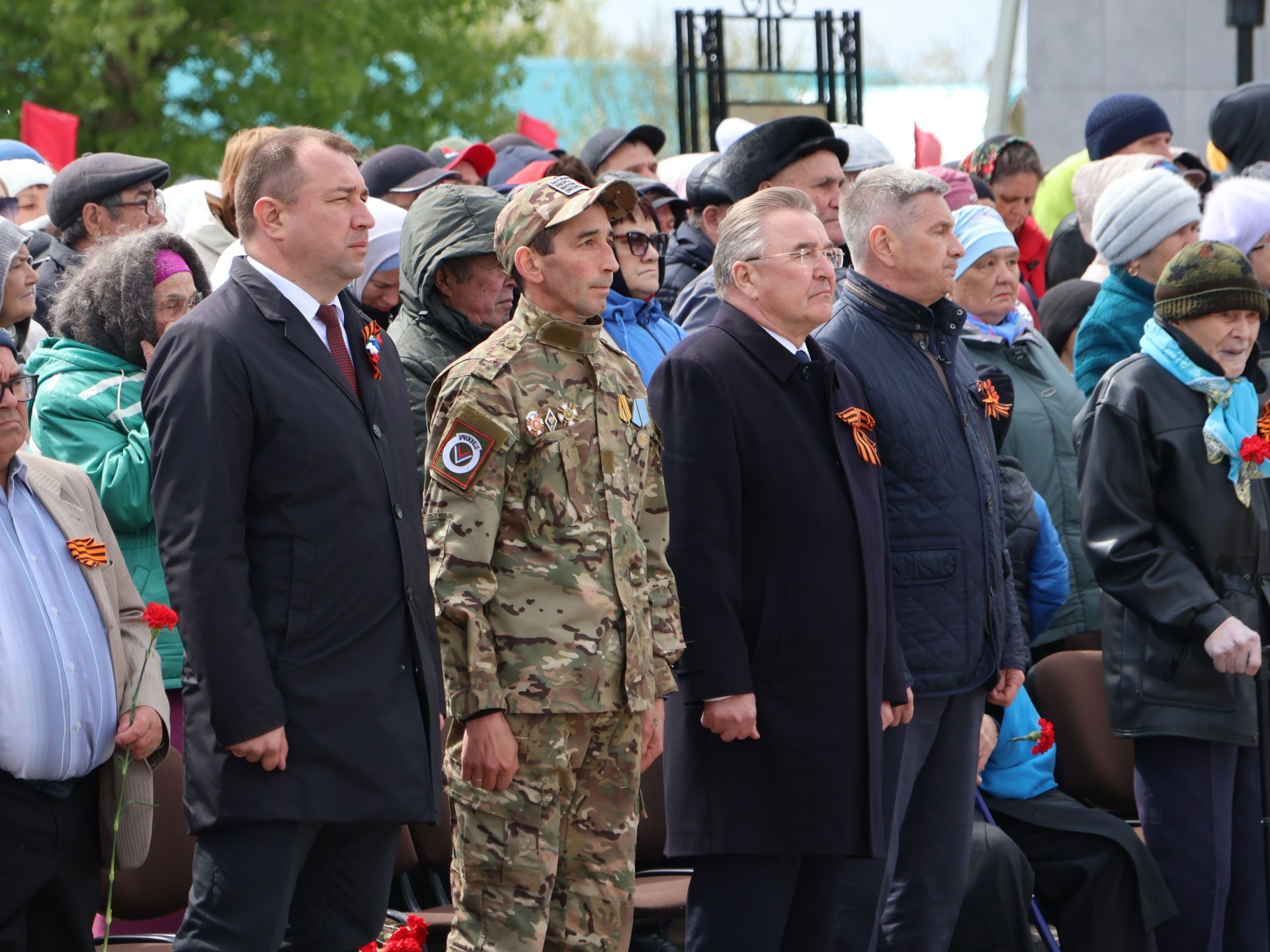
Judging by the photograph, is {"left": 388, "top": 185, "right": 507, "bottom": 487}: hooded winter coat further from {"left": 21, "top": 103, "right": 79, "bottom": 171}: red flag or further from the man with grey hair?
{"left": 21, "top": 103, "right": 79, "bottom": 171}: red flag

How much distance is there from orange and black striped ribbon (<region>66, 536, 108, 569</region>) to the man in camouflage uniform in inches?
29.7

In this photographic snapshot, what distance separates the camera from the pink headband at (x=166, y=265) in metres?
4.49

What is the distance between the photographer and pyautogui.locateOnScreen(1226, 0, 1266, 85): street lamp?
11.6 meters

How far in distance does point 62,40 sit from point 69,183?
1301 cm

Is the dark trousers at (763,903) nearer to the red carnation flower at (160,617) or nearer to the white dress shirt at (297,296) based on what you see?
the red carnation flower at (160,617)

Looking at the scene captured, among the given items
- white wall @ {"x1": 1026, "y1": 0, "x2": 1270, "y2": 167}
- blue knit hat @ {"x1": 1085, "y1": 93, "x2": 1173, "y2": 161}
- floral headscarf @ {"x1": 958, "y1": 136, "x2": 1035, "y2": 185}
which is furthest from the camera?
white wall @ {"x1": 1026, "y1": 0, "x2": 1270, "y2": 167}

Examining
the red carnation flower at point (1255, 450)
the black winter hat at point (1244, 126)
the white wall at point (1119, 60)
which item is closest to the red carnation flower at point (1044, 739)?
the red carnation flower at point (1255, 450)

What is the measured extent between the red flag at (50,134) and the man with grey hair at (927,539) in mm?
6292

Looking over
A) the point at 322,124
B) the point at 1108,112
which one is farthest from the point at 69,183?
the point at 322,124

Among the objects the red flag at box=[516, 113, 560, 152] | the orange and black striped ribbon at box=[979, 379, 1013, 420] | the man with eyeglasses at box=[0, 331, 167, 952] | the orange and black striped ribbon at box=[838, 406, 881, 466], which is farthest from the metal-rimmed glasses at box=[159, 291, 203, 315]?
the red flag at box=[516, 113, 560, 152]

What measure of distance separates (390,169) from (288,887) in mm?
4353

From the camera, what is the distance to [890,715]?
4348 mm

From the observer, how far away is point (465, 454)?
3.73 meters

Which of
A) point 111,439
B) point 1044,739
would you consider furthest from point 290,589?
point 1044,739
